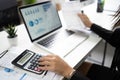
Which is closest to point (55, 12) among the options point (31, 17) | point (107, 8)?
point (31, 17)

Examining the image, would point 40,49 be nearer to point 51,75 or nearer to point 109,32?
point 51,75

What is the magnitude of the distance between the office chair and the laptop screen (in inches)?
12.5

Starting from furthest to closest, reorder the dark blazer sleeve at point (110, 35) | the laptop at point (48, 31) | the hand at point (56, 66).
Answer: the dark blazer sleeve at point (110, 35) < the laptop at point (48, 31) < the hand at point (56, 66)

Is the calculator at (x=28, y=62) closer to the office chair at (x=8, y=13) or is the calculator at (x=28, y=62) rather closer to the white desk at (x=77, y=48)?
the white desk at (x=77, y=48)

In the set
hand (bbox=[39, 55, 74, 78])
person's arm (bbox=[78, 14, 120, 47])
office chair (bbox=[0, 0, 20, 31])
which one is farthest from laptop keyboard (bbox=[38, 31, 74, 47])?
office chair (bbox=[0, 0, 20, 31])

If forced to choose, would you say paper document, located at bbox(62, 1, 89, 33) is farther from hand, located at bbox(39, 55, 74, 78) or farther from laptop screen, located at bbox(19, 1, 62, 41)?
hand, located at bbox(39, 55, 74, 78)

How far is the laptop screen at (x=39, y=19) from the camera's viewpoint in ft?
3.69

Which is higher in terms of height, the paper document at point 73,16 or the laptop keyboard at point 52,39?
the paper document at point 73,16

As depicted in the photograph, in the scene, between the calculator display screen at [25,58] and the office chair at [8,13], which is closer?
the calculator display screen at [25,58]

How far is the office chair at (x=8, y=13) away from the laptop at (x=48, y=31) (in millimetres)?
318

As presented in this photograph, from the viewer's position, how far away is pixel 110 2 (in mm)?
2090

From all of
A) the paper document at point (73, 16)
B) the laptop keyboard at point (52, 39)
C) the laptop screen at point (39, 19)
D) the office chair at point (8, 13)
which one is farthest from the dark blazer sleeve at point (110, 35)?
the office chair at point (8, 13)

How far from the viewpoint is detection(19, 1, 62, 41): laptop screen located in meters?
1.12

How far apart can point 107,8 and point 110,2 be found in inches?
5.4
